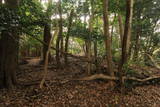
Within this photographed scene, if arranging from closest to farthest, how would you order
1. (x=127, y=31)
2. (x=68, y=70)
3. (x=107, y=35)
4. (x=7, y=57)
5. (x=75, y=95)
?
(x=127, y=31), (x=7, y=57), (x=75, y=95), (x=107, y=35), (x=68, y=70)

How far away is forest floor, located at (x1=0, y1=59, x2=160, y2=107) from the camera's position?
4090 mm

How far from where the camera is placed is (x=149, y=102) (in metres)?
4.91

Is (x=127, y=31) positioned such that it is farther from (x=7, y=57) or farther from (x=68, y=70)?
(x=7, y=57)

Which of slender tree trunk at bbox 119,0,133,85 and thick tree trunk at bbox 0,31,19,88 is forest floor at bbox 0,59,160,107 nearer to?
thick tree trunk at bbox 0,31,19,88

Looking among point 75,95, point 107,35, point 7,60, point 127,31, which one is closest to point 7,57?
point 7,60

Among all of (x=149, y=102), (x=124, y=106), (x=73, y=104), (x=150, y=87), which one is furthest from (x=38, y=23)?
(x=150, y=87)

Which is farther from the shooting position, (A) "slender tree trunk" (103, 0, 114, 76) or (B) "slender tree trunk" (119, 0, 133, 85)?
(A) "slender tree trunk" (103, 0, 114, 76)

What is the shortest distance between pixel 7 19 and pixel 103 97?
408cm

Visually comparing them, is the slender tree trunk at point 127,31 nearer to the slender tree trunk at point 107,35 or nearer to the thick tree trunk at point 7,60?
the slender tree trunk at point 107,35

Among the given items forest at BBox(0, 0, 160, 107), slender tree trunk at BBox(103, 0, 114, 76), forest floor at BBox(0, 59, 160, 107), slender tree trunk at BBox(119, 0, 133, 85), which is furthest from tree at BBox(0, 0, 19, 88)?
slender tree trunk at BBox(119, 0, 133, 85)

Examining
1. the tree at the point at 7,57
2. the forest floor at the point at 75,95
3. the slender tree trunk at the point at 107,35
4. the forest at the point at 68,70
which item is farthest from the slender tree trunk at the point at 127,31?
the tree at the point at 7,57

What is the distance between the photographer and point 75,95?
470 centimetres

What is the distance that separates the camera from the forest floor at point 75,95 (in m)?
4.09

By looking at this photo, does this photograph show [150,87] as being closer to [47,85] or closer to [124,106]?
[124,106]
